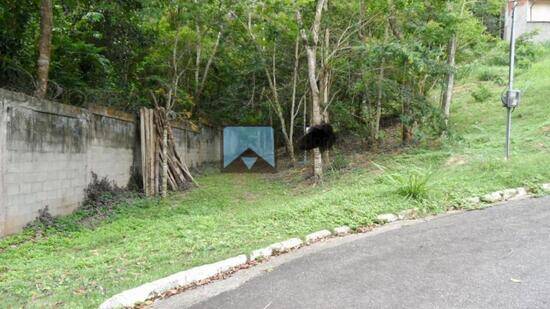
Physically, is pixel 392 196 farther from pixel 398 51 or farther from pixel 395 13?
pixel 395 13

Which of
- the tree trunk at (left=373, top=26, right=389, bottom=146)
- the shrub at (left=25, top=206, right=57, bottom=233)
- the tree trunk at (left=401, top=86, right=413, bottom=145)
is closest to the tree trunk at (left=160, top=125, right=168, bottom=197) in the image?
the shrub at (left=25, top=206, right=57, bottom=233)

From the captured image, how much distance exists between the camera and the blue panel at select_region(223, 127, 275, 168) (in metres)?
17.0

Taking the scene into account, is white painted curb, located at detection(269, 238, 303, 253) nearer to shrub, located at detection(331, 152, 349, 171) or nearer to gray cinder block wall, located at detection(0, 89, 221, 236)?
gray cinder block wall, located at detection(0, 89, 221, 236)

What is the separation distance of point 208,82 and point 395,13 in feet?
29.7

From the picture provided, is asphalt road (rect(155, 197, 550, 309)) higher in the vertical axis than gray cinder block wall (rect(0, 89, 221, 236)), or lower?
lower

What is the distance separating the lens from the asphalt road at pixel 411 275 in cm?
376

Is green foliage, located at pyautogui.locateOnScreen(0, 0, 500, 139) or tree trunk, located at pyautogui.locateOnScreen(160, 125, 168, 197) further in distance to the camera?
tree trunk, located at pyautogui.locateOnScreen(160, 125, 168, 197)

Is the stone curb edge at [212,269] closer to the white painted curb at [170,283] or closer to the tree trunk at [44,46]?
the white painted curb at [170,283]

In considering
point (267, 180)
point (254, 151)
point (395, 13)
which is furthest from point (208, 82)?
point (395, 13)

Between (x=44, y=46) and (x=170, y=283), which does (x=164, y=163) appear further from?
(x=170, y=283)

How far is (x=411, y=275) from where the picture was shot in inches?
169

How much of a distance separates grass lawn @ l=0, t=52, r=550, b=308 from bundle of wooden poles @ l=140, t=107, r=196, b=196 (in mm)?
629

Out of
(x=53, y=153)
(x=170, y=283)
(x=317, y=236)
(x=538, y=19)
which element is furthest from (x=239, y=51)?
(x=538, y=19)

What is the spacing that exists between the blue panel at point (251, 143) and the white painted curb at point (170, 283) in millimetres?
11591
